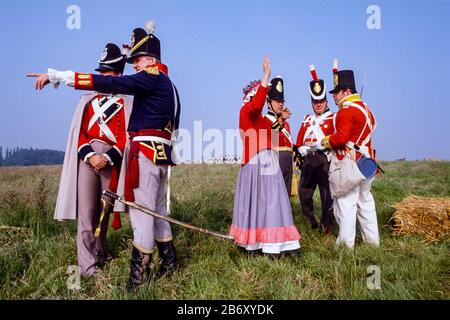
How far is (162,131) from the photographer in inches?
147

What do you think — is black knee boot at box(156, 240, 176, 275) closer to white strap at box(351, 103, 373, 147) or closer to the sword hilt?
the sword hilt

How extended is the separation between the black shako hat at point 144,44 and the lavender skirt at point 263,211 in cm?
176

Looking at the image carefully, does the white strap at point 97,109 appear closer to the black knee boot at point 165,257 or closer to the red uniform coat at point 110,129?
the red uniform coat at point 110,129

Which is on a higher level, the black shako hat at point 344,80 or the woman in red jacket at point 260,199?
the black shako hat at point 344,80

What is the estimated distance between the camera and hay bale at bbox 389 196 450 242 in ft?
17.5

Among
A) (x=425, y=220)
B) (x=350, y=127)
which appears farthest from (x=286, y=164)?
(x=425, y=220)

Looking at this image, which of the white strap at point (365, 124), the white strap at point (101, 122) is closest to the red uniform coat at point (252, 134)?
the white strap at point (365, 124)

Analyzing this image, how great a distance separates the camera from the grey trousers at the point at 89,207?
156 inches

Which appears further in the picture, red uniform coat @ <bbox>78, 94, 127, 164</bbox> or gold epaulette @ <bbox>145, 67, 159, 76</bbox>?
red uniform coat @ <bbox>78, 94, 127, 164</bbox>

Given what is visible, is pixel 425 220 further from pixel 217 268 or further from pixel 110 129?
pixel 110 129

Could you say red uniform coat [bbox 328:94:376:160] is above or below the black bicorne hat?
below

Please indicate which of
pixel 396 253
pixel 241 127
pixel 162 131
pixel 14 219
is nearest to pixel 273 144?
pixel 241 127

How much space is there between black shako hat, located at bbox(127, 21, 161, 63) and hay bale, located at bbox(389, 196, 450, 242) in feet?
14.0

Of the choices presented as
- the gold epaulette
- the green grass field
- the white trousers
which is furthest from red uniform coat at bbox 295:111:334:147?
the gold epaulette
